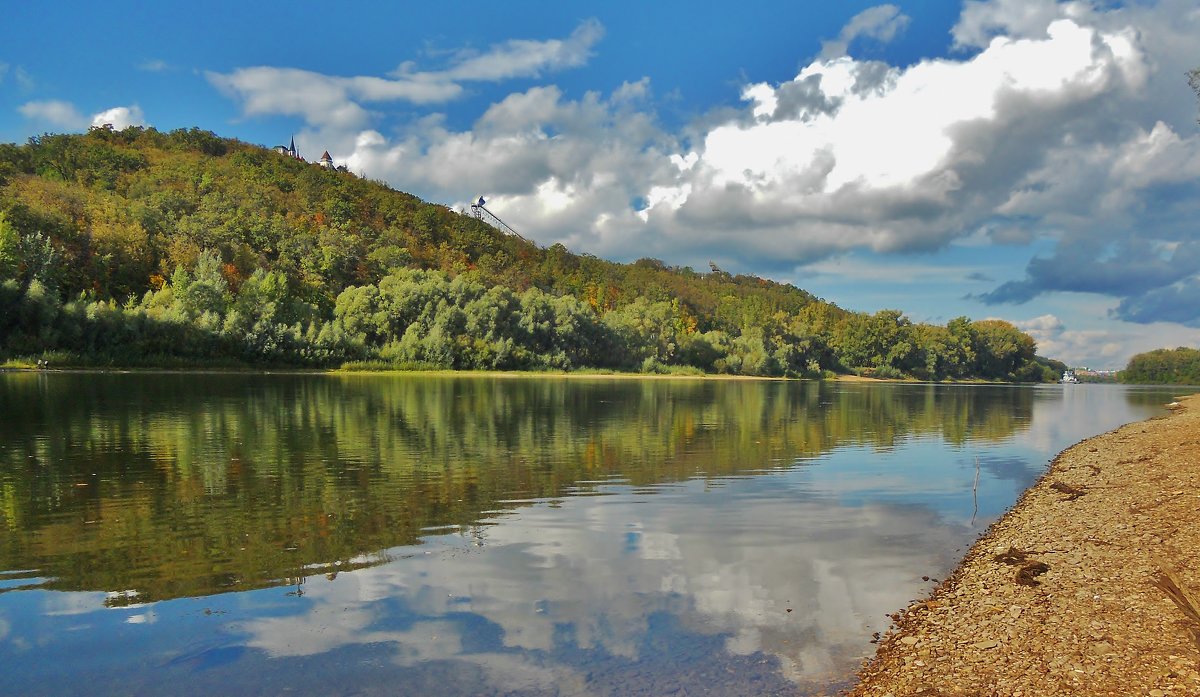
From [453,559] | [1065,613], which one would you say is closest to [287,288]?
[453,559]

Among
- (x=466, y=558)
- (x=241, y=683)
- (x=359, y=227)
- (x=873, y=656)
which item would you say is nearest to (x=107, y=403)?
(x=466, y=558)

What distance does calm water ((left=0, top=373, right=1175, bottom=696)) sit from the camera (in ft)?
28.2

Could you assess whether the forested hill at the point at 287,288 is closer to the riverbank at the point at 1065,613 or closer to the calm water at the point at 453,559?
the calm water at the point at 453,559

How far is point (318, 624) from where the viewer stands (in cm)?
971

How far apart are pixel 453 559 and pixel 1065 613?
30.0 feet

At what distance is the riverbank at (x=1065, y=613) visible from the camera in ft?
25.0

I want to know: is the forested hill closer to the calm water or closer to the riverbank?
the calm water

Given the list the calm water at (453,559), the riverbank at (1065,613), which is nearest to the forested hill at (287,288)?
the calm water at (453,559)

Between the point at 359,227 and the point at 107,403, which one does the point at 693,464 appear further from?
the point at 359,227

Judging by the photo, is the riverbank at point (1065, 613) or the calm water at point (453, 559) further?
the calm water at point (453, 559)

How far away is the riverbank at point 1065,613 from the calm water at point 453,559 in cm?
71

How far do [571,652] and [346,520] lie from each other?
25.9 ft

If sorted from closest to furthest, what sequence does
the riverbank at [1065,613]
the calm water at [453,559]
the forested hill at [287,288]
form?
the riverbank at [1065,613]
the calm water at [453,559]
the forested hill at [287,288]

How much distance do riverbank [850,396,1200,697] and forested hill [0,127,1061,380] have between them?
87309 mm
